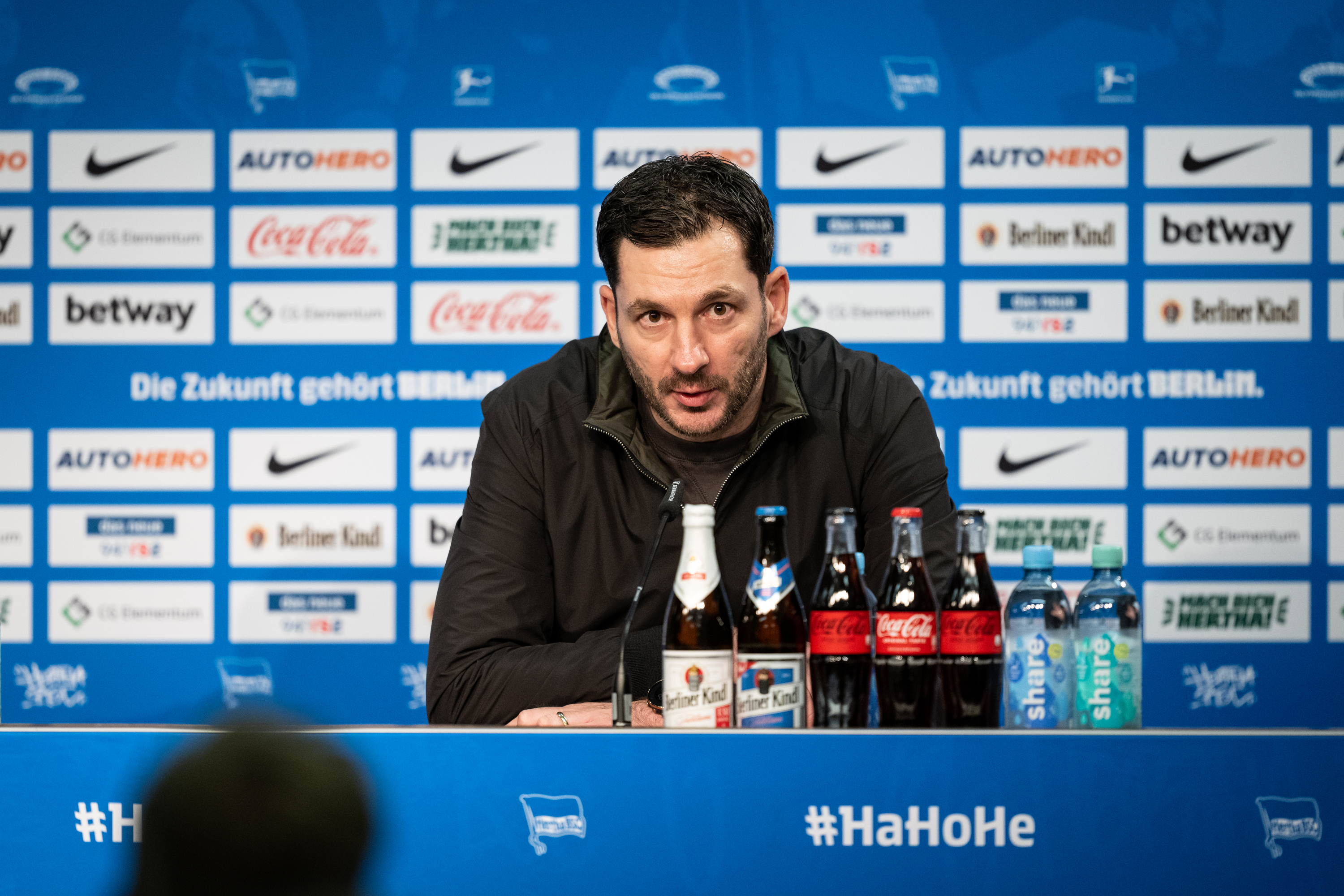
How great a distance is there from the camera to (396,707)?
337cm

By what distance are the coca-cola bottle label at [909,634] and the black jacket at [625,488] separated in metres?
0.54

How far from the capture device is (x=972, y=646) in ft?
3.54

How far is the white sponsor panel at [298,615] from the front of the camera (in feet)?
11.1

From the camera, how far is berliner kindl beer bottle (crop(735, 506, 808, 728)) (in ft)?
3.46

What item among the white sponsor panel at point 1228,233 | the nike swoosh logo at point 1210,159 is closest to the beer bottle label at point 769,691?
the white sponsor panel at point 1228,233

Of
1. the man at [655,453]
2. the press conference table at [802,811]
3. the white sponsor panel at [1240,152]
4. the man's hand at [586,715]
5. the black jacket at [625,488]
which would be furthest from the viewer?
the white sponsor panel at [1240,152]

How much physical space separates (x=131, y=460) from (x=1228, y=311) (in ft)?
10.8

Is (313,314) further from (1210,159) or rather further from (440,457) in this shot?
(1210,159)

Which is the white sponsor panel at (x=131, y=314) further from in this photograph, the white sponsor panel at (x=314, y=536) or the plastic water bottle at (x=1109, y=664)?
the plastic water bottle at (x=1109, y=664)

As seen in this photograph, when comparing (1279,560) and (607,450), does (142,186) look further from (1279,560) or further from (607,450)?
(1279,560)

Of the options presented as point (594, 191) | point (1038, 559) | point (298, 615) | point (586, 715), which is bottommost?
point (298, 615)

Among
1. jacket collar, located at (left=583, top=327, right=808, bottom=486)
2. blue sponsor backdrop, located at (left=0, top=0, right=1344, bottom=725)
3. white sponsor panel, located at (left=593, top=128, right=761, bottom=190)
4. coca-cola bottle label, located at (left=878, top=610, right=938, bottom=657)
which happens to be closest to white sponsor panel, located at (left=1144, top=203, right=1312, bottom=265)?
blue sponsor backdrop, located at (left=0, top=0, right=1344, bottom=725)

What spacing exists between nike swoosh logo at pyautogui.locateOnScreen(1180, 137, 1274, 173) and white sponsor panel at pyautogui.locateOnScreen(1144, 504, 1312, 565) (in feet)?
3.25

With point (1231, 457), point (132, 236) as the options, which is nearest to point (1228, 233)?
point (1231, 457)
